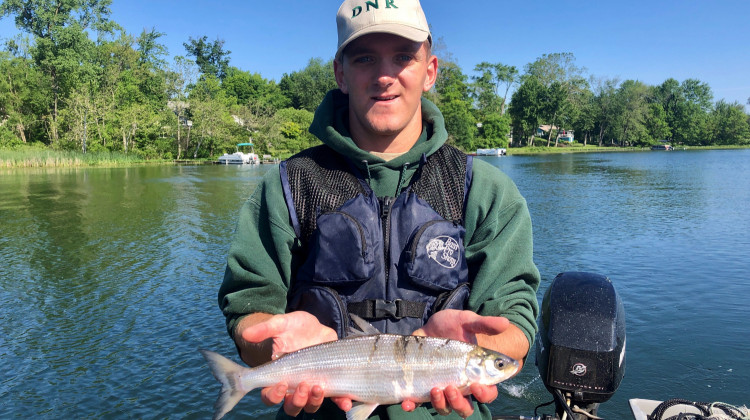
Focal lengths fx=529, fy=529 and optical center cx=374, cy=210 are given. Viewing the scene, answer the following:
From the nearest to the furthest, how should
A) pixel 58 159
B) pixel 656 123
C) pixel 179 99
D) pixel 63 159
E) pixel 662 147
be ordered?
pixel 58 159 < pixel 63 159 < pixel 179 99 < pixel 662 147 < pixel 656 123

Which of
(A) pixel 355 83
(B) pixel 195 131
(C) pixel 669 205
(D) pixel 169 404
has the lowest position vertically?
(D) pixel 169 404

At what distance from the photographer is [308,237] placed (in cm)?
298

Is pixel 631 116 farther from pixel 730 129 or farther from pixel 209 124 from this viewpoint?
pixel 209 124

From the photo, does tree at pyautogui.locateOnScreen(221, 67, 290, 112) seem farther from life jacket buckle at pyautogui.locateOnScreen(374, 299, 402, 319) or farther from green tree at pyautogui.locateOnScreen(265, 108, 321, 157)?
life jacket buckle at pyautogui.locateOnScreen(374, 299, 402, 319)

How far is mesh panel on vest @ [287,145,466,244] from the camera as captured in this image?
298 centimetres

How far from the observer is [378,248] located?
116 inches

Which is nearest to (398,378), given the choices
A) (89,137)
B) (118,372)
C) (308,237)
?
(308,237)

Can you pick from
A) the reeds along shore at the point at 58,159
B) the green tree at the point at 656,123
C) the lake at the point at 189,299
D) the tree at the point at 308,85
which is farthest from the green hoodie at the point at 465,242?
the green tree at the point at 656,123

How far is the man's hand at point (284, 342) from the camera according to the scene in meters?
2.56

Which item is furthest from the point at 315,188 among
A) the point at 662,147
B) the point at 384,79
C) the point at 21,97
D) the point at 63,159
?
the point at 662,147

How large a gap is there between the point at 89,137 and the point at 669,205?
65.7 meters

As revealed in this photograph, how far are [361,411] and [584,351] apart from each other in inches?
80.7

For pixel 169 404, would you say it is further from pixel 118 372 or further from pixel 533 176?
pixel 533 176

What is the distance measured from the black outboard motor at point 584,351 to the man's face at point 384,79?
211 cm
